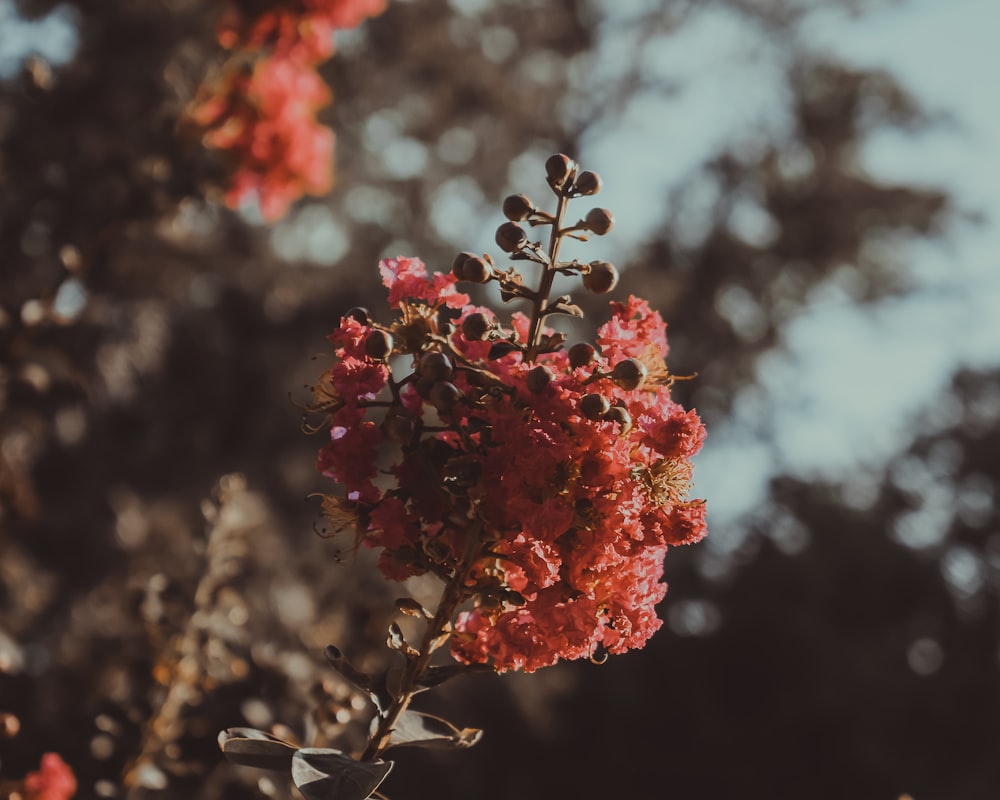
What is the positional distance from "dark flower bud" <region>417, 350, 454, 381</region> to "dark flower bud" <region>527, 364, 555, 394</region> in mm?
88

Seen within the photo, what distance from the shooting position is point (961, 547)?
11.0 m

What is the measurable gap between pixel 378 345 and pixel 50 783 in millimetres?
905

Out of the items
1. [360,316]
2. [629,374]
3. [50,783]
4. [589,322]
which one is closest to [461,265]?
[360,316]

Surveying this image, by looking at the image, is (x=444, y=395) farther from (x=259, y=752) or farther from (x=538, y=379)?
(x=259, y=752)

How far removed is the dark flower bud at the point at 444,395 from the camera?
1.04 metres

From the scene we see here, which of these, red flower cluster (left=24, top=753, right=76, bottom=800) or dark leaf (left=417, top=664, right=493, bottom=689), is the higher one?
dark leaf (left=417, top=664, right=493, bottom=689)

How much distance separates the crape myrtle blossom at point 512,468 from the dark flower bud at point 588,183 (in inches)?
4.5

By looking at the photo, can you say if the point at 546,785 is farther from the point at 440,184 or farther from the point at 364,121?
the point at 364,121

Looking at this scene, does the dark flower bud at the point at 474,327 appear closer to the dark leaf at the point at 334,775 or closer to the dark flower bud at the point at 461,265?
the dark flower bud at the point at 461,265

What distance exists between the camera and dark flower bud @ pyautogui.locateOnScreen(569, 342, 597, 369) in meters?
1.12

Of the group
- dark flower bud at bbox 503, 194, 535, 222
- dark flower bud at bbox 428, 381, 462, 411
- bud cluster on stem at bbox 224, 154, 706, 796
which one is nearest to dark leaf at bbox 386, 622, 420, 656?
bud cluster on stem at bbox 224, 154, 706, 796

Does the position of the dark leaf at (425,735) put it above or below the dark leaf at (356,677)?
below

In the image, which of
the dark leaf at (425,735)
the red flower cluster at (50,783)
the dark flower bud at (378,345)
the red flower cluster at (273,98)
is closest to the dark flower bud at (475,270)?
the dark flower bud at (378,345)

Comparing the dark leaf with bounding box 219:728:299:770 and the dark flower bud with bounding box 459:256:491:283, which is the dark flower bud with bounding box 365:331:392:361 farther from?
the dark leaf with bounding box 219:728:299:770
